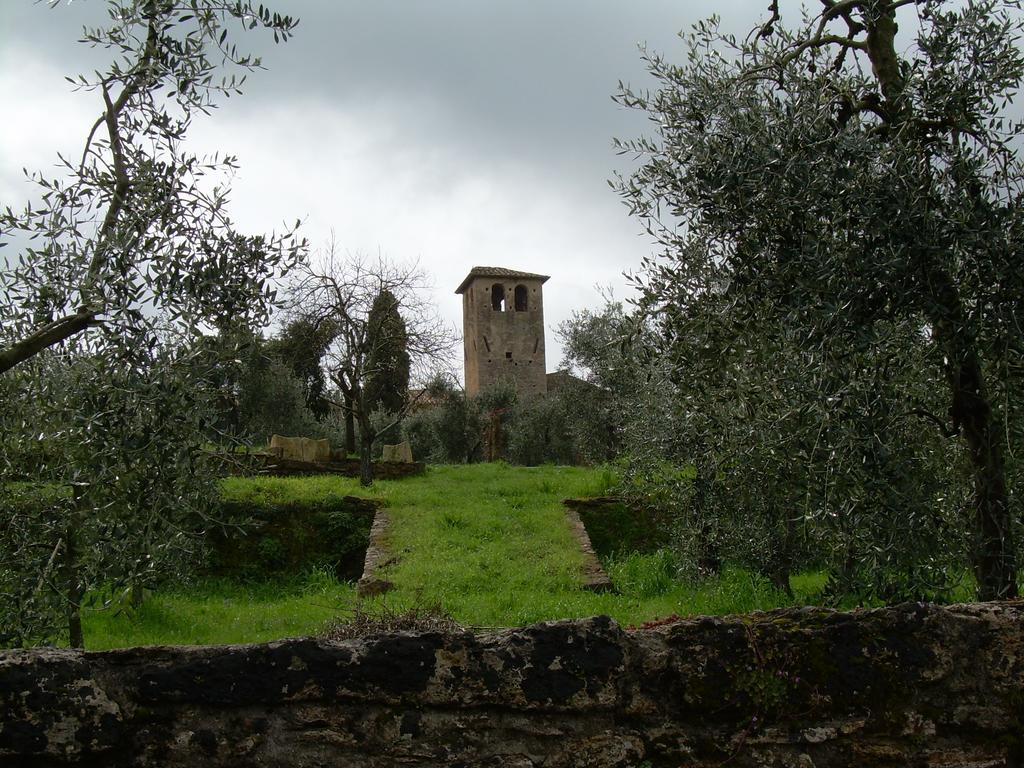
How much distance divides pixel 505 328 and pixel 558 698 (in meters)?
53.2

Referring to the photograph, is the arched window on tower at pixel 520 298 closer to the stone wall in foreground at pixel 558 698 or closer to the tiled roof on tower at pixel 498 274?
the tiled roof on tower at pixel 498 274

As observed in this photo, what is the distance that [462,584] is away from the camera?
1395 centimetres

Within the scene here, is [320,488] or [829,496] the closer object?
[829,496]

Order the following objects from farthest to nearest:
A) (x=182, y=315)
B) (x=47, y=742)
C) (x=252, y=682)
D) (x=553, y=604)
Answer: (x=553, y=604) → (x=182, y=315) → (x=252, y=682) → (x=47, y=742)

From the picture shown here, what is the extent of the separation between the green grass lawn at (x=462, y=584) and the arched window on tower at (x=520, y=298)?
35701mm

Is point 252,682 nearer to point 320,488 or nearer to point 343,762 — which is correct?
point 343,762

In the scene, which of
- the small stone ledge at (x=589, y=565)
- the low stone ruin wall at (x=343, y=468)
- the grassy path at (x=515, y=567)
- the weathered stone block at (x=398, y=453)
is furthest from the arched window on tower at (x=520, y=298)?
the small stone ledge at (x=589, y=565)

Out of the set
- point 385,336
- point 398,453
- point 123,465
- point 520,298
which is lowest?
point 123,465

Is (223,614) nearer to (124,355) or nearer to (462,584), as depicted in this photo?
(462,584)

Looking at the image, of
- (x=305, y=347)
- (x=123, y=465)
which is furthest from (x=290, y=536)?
(x=123, y=465)

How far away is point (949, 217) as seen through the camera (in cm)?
517

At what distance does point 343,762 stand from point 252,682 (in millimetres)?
415

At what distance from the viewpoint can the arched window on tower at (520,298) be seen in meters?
57.3

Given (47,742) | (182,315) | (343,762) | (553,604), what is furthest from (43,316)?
(553,604)
